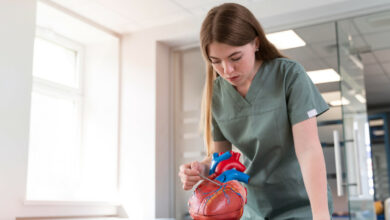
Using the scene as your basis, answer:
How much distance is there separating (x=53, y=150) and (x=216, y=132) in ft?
10.4

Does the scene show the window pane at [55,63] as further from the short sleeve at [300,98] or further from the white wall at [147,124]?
the short sleeve at [300,98]

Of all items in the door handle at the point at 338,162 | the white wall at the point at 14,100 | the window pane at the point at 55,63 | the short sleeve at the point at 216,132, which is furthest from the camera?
the window pane at the point at 55,63

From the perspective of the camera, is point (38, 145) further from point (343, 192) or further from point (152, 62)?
point (343, 192)

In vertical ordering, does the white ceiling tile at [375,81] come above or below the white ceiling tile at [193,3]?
below

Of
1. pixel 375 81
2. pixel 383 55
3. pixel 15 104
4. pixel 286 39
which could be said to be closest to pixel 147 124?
pixel 15 104

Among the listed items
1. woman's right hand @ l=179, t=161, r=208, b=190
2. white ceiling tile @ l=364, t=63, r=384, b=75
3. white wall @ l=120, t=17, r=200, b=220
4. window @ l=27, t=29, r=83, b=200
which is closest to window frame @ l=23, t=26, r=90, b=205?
window @ l=27, t=29, r=83, b=200

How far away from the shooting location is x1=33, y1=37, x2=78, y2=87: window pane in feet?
13.6

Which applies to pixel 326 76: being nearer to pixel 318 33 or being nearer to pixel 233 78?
pixel 318 33

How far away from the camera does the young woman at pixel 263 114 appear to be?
1.12 m

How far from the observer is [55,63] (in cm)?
431

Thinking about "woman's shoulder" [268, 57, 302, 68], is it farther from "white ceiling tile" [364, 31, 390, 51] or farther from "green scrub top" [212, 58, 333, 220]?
"white ceiling tile" [364, 31, 390, 51]

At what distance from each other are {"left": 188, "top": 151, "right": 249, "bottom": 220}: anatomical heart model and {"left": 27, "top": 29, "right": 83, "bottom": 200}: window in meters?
3.09

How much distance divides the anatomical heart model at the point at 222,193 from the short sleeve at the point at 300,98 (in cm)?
18

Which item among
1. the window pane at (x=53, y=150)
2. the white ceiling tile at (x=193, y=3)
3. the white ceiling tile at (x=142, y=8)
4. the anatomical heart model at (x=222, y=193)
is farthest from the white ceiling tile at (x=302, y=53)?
the anatomical heart model at (x=222, y=193)
